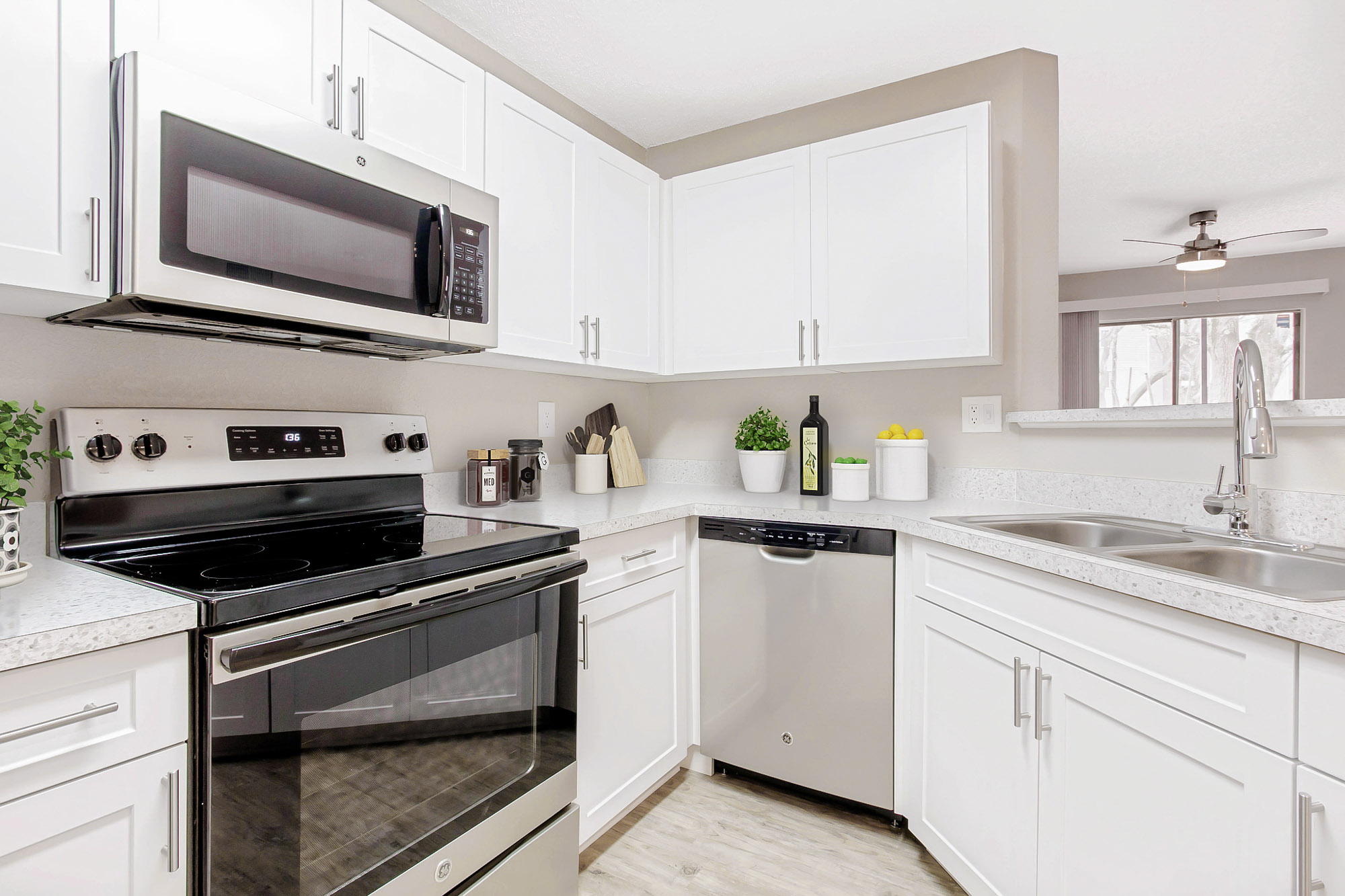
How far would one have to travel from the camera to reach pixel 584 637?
1.62 metres

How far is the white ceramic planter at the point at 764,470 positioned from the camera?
233 centimetres

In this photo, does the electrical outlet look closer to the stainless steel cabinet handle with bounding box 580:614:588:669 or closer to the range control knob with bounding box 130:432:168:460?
the stainless steel cabinet handle with bounding box 580:614:588:669

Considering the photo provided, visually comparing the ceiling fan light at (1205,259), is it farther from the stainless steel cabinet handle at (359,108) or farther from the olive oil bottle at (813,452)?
the stainless steel cabinet handle at (359,108)

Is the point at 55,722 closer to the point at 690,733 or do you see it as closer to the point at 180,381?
the point at 180,381

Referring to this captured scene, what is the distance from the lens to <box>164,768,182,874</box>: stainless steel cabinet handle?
83 centimetres

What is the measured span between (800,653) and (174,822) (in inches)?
58.1

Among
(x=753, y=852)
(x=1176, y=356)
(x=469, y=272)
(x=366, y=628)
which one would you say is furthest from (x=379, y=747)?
(x=1176, y=356)

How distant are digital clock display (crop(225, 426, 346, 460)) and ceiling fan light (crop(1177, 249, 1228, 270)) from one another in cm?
387

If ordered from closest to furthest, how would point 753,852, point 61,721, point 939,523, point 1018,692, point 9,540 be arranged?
point 61,721
point 9,540
point 1018,692
point 939,523
point 753,852

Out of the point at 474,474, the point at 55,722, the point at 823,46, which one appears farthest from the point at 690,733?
the point at 823,46

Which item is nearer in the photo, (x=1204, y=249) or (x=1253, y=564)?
(x=1253, y=564)

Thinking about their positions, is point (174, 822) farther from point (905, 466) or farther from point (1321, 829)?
point (905, 466)

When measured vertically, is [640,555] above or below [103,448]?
below

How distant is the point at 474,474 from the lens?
1.88 meters
